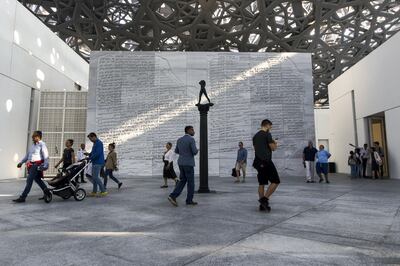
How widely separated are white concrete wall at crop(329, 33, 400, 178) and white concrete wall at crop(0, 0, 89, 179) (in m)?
16.8

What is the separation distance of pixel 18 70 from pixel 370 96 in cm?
1719

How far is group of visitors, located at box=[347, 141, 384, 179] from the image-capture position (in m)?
13.6

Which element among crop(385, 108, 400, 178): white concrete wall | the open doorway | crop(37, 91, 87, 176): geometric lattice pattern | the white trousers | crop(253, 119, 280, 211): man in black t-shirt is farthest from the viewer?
the open doorway

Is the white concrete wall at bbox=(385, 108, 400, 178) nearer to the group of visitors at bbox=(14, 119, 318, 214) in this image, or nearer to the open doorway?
the open doorway

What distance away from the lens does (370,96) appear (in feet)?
49.7

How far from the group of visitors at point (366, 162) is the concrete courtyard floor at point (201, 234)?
863 centimetres

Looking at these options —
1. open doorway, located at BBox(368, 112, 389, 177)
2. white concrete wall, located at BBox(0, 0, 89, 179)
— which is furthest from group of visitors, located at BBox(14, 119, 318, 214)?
open doorway, located at BBox(368, 112, 389, 177)

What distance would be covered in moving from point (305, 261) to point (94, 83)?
14.5 meters

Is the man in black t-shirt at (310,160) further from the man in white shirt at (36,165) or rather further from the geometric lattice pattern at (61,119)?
the geometric lattice pattern at (61,119)

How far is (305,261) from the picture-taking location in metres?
2.72

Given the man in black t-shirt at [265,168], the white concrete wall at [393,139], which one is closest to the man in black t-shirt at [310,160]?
the white concrete wall at [393,139]

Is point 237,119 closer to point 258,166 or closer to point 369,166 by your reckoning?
point 369,166

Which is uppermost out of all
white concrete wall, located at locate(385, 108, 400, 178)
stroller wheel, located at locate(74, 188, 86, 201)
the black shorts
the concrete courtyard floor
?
white concrete wall, located at locate(385, 108, 400, 178)

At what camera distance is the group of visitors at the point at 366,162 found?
44.8 feet
